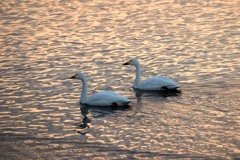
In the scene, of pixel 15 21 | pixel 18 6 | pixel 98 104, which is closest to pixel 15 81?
pixel 98 104

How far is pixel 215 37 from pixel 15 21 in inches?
549

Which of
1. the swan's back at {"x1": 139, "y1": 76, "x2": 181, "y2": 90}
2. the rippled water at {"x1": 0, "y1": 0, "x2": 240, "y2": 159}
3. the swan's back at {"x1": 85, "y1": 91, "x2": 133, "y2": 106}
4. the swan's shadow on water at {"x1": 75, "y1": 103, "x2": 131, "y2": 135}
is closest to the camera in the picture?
the rippled water at {"x1": 0, "y1": 0, "x2": 240, "y2": 159}

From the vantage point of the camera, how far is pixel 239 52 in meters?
20.7

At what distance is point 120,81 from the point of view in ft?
55.7

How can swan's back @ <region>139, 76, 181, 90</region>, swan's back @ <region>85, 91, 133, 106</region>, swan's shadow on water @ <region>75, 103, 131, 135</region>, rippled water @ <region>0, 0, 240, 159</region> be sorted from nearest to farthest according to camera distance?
1. rippled water @ <region>0, 0, 240, 159</region>
2. swan's shadow on water @ <region>75, 103, 131, 135</region>
3. swan's back @ <region>85, 91, 133, 106</region>
4. swan's back @ <region>139, 76, 181, 90</region>

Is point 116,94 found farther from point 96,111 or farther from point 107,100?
point 96,111

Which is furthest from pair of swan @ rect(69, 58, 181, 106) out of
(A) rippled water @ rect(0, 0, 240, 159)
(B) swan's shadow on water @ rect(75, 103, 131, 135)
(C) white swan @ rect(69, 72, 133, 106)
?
(A) rippled water @ rect(0, 0, 240, 159)

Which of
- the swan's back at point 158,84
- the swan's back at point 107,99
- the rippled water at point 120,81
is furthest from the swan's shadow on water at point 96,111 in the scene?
the swan's back at point 158,84

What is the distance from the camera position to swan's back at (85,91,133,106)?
13.8 m

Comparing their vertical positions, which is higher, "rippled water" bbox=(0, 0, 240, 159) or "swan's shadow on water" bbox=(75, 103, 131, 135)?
"rippled water" bbox=(0, 0, 240, 159)

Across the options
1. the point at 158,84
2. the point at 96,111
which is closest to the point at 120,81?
the point at 158,84

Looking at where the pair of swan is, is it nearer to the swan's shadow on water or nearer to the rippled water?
the swan's shadow on water

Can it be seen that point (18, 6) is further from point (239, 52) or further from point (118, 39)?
point (239, 52)

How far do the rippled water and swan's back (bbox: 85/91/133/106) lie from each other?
0.21m
